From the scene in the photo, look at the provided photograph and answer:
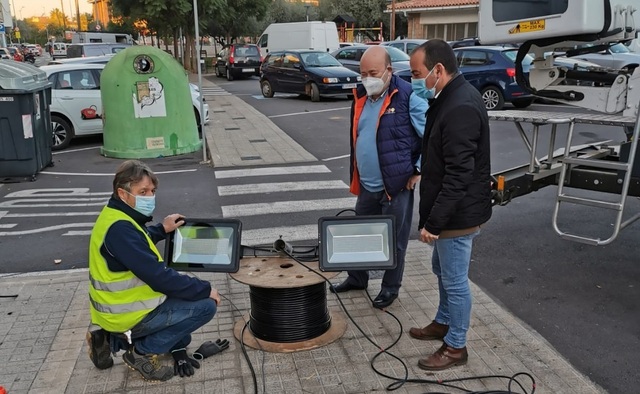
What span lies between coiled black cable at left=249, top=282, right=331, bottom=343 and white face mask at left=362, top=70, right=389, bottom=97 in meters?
1.48

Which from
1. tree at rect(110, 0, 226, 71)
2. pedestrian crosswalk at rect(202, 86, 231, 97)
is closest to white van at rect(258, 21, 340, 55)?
tree at rect(110, 0, 226, 71)

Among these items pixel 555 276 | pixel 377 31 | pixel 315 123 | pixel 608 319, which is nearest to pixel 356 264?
pixel 608 319

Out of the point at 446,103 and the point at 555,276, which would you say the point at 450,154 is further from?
the point at 555,276

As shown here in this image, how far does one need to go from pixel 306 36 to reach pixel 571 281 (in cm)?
2717

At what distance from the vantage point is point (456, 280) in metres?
3.73

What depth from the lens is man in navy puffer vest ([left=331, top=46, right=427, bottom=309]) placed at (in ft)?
14.4

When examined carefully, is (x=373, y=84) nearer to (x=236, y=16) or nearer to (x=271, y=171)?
(x=271, y=171)

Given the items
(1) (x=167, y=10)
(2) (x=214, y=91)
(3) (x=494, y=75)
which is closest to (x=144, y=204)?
(3) (x=494, y=75)

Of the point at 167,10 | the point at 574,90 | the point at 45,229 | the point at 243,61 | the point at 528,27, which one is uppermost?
the point at 167,10

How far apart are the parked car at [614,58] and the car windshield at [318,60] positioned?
1450 cm

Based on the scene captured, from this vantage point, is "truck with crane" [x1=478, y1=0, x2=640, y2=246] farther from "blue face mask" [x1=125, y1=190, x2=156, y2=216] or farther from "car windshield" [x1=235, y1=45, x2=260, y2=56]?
"car windshield" [x1=235, y1=45, x2=260, y2=56]

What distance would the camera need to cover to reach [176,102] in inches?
440

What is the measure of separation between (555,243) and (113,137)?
27.1 feet

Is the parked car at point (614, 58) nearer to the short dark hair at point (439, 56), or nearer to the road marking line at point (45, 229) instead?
the short dark hair at point (439, 56)
